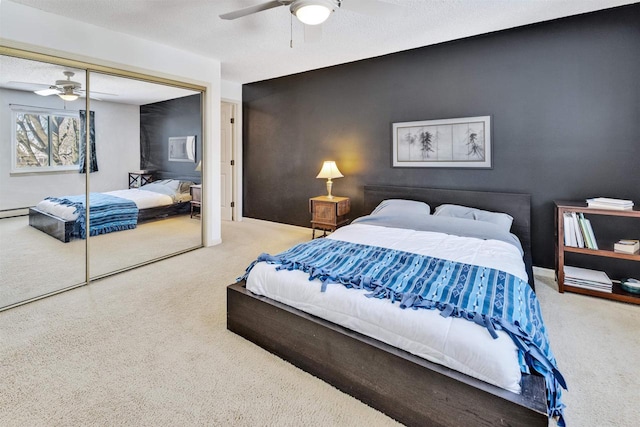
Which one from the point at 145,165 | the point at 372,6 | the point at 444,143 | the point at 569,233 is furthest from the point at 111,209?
the point at 569,233

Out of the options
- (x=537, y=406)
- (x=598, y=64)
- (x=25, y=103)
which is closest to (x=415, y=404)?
(x=537, y=406)

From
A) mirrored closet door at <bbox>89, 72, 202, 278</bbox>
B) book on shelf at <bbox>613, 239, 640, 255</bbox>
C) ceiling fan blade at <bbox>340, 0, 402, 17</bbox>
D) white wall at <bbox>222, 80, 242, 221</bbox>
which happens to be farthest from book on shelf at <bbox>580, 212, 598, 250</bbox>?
white wall at <bbox>222, 80, 242, 221</bbox>

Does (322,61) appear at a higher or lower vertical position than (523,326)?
higher

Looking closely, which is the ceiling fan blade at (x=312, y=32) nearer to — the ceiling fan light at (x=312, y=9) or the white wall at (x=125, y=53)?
the ceiling fan light at (x=312, y=9)

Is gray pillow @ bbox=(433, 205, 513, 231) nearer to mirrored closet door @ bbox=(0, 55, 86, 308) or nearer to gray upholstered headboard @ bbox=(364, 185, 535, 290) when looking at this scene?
gray upholstered headboard @ bbox=(364, 185, 535, 290)

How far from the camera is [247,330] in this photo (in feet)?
7.25

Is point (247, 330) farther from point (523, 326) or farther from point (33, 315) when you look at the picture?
point (33, 315)

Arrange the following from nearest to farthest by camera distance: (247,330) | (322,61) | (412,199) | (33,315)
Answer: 1. (247,330)
2. (33,315)
3. (412,199)
4. (322,61)

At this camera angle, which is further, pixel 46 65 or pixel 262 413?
pixel 46 65

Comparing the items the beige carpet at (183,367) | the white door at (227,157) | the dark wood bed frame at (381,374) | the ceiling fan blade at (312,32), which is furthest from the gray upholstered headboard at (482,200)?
the white door at (227,157)

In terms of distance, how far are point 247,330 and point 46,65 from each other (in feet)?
9.44

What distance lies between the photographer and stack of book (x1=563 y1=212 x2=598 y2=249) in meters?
2.91

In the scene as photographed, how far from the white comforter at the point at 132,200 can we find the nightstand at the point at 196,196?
282 mm

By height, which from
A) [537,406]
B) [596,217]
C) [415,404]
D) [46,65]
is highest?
[46,65]
